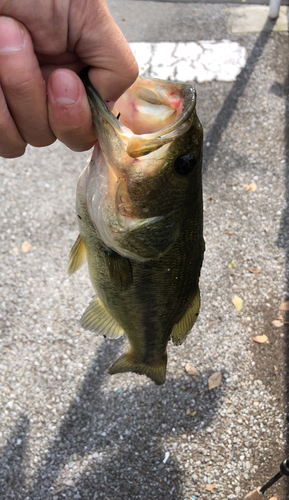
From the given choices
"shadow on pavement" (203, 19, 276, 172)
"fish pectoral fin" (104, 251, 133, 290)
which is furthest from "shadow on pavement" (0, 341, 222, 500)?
"shadow on pavement" (203, 19, 276, 172)

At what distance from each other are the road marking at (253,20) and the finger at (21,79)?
5.79 m

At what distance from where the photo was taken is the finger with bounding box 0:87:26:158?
1386 mm

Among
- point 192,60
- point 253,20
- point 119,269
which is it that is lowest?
point 192,60

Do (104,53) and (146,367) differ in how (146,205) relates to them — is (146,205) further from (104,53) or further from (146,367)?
(146,367)

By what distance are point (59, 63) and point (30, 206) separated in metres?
3.05

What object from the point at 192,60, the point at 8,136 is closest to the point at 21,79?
the point at 8,136

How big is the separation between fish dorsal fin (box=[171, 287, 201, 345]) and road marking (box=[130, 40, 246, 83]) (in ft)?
14.0

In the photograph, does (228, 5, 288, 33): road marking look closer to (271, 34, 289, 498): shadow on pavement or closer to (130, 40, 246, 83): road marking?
(130, 40, 246, 83): road marking

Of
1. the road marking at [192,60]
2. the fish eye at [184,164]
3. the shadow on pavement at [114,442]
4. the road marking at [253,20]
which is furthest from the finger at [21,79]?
the road marking at [253,20]

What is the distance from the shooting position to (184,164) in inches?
55.2

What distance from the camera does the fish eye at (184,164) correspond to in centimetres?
138

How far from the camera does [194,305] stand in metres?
1.97

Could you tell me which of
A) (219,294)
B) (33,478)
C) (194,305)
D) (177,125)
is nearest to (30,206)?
(219,294)

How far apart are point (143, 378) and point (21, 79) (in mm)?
2622
